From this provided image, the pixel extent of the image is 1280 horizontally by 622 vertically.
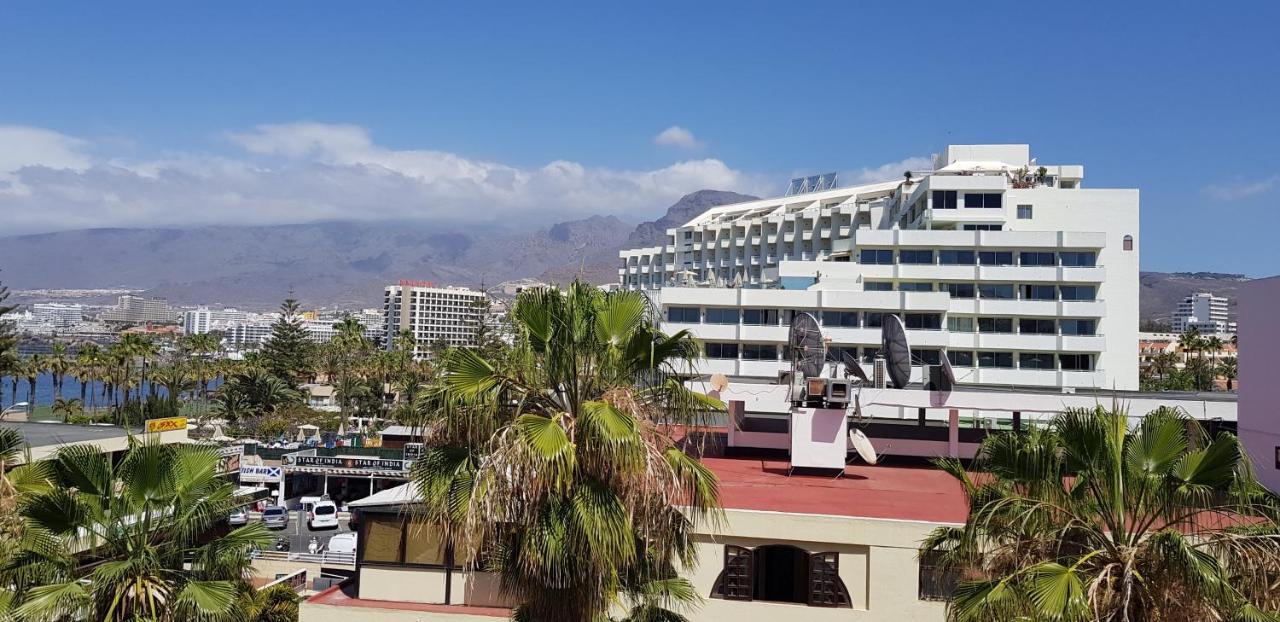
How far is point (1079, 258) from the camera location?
56.9 m

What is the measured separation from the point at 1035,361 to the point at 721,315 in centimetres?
1836

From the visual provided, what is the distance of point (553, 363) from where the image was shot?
1094cm

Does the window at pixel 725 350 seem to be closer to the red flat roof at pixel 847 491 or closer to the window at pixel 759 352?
the window at pixel 759 352

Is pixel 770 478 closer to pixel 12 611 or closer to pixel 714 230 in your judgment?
pixel 12 611

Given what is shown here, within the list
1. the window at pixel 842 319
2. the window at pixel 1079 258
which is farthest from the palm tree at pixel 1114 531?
the window at pixel 1079 258

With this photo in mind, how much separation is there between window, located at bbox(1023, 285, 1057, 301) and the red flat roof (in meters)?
36.4

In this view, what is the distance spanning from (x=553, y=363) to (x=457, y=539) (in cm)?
220

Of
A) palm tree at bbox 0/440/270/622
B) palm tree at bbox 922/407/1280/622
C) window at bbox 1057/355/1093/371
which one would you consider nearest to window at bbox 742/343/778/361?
window at bbox 1057/355/1093/371

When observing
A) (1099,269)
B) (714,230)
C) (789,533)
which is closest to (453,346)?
(789,533)

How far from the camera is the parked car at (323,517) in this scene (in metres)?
41.3

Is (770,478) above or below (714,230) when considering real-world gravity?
below

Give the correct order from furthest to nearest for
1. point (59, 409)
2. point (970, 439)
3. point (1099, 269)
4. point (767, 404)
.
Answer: point (59, 409), point (1099, 269), point (970, 439), point (767, 404)

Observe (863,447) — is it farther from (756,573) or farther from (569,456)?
(569,456)

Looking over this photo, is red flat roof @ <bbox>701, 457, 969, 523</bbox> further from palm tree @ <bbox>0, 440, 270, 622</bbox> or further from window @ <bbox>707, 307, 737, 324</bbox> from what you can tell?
window @ <bbox>707, 307, 737, 324</bbox>
